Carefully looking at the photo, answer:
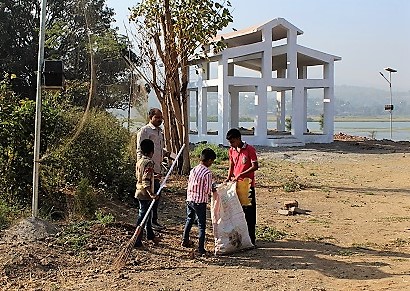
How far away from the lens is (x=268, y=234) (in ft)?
25.8

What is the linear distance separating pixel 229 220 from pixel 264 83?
1973 centimetres

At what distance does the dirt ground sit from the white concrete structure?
50.2 feet

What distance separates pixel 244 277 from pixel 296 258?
1.03 meters

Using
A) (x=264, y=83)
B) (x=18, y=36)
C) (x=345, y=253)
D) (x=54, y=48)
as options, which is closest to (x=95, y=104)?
(x=345, y=253)

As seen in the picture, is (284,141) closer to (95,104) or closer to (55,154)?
(95,104)

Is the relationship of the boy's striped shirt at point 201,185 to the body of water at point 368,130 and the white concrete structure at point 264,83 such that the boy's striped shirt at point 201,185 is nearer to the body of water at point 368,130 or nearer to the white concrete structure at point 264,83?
the white concrete structure at point 264,83

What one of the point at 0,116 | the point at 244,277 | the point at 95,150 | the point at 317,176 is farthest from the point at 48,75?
the point at 317,176

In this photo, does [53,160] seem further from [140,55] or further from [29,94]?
[29,94]

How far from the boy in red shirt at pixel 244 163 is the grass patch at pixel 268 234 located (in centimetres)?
48

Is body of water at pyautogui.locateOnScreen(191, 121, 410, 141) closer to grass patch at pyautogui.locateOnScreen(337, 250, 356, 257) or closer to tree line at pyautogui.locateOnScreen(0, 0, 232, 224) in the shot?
tree line at pyautogui.locateOnScreen(0, 0, 232, 224)

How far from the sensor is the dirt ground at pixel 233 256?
5.63m

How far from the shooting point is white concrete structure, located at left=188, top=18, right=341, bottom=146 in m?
25.6

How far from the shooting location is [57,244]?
21.5 feet

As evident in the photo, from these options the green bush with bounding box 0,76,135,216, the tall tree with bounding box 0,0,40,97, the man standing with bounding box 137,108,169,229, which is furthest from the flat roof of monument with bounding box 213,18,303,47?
the man standing with bounding box 137,108,169,229
